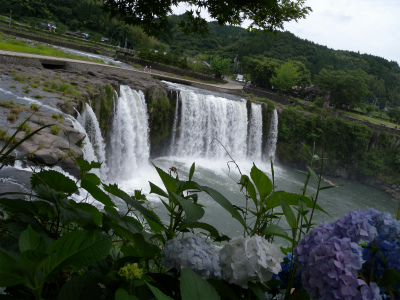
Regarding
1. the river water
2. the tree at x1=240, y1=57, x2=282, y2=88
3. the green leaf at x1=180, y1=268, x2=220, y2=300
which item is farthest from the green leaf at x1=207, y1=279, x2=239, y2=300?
the tree at x1=240, y1=57, x2=282, y2=88

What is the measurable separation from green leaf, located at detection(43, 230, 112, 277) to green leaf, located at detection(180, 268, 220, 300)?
0.52 ft

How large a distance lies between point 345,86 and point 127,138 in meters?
24.9

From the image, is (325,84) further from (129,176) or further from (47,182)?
(47,182)

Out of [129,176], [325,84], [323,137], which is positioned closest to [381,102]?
[325,84]

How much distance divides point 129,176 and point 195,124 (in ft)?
18.0

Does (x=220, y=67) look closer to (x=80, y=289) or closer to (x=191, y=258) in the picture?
(x=191, y=258)

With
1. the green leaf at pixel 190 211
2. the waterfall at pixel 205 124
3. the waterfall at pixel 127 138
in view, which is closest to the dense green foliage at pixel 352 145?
the waterfall at pixel 205 124

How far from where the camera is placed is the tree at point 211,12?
340 centimetres

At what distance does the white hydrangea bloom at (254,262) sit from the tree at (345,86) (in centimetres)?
3289

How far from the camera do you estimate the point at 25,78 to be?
9859mm

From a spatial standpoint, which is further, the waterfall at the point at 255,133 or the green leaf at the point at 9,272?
the waterfall at the point at 255,133

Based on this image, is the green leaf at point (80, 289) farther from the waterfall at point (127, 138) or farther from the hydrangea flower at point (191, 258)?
the waterfall at point (127, 138)

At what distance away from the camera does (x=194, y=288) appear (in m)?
0.66

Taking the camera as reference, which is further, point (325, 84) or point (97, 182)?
point (325, 84)
